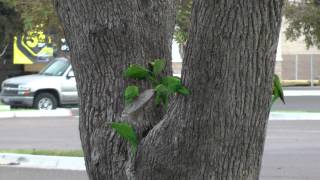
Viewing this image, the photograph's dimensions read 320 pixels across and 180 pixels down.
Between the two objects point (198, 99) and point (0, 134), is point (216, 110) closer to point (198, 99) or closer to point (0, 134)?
point (198, 99)

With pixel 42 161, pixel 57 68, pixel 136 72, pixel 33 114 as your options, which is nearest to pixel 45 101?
pixel 57 68

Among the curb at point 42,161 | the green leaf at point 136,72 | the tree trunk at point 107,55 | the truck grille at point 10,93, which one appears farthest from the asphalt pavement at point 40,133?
the green leaf at point 136,72

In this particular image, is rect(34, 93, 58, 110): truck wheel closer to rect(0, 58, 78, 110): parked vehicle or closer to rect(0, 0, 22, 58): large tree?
rect(0, 58, 78, 110): parked vehicle

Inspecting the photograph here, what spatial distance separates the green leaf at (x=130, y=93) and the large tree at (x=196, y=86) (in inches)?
3.9

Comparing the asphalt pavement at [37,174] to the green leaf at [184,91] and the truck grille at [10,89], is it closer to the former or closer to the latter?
the green leaf at [184,91]

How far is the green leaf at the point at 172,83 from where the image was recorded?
2.71 m

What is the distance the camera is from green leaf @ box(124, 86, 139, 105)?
290 cm

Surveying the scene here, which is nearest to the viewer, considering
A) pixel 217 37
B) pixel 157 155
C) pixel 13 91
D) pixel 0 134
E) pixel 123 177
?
pixel 217 37

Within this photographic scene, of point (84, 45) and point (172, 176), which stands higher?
point (84, 45)

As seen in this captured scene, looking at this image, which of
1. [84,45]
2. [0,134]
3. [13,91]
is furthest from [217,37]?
[13,91]

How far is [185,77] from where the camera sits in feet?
8.90

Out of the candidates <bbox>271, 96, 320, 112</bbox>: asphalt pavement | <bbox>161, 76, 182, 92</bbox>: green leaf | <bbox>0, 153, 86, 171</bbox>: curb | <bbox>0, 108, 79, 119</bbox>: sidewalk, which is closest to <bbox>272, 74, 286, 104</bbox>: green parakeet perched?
<bbox>161, 76, 182, 92</bbox>: green leaf

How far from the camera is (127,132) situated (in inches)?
112

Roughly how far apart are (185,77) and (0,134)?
13.4m
